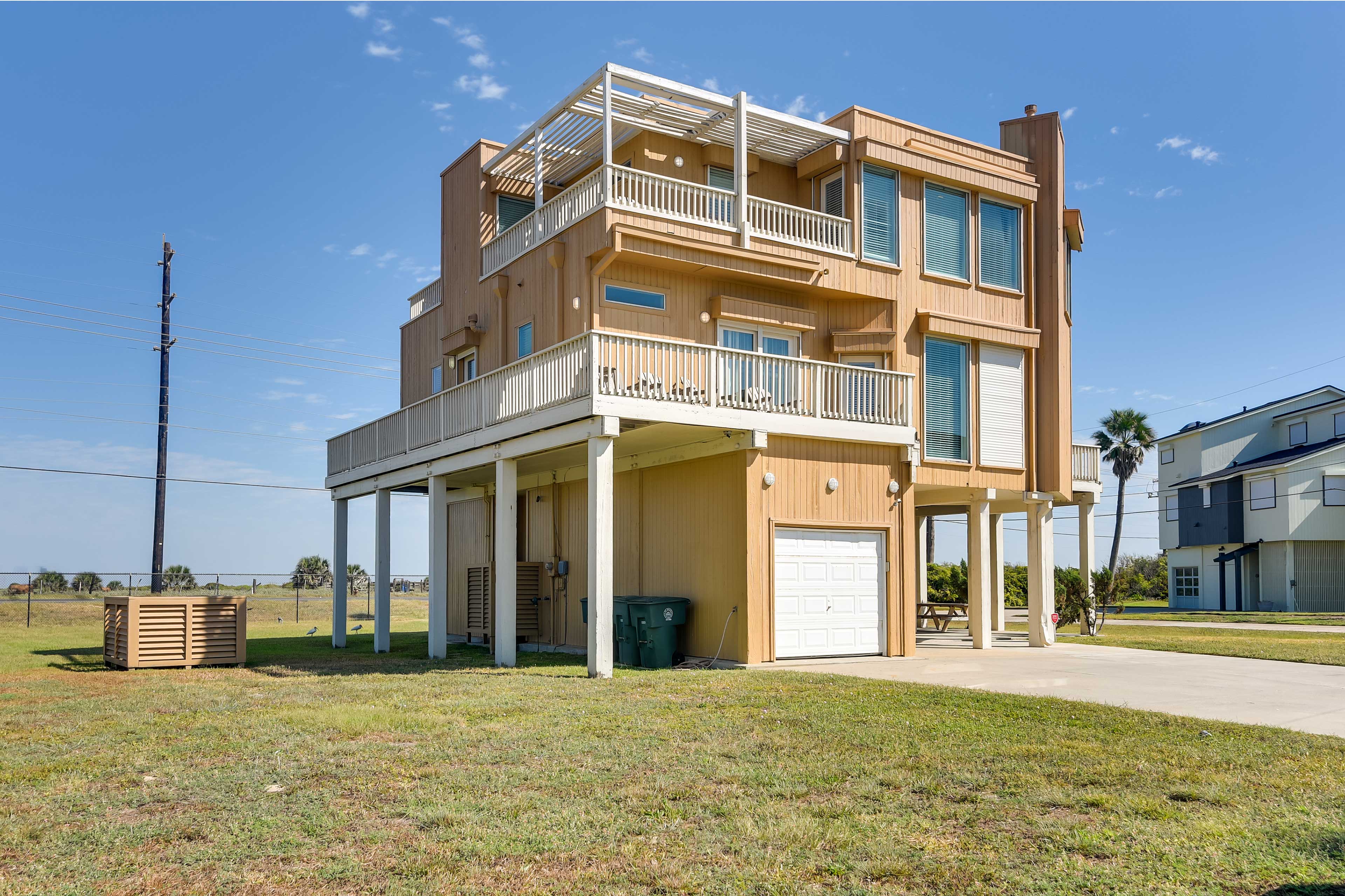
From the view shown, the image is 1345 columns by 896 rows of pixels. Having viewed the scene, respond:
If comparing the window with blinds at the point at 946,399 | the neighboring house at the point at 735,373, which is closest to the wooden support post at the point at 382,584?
the neighboring house at the point at 735,373

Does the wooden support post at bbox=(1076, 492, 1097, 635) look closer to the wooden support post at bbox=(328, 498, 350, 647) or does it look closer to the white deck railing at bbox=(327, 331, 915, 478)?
the white deck railing at bbox=(327, 331, 915, 478)

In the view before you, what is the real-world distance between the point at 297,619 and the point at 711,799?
3193 cm

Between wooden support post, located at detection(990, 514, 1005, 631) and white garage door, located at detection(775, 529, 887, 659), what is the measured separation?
20.5ft

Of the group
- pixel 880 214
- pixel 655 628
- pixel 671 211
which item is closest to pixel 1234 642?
pixel 880 214

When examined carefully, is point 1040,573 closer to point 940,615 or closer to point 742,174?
point 940,615

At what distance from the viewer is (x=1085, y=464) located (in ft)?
78.5

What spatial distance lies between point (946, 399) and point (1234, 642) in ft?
26.8

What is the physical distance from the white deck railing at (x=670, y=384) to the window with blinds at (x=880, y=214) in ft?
9.67

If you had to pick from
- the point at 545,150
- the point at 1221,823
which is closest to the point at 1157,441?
the point at 545,150

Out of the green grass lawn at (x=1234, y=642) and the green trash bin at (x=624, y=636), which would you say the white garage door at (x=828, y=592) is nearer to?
the green trash bin at (x=624, y=636)

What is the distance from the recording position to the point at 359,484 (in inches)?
930

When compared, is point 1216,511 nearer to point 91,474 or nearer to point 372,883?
point 91,474

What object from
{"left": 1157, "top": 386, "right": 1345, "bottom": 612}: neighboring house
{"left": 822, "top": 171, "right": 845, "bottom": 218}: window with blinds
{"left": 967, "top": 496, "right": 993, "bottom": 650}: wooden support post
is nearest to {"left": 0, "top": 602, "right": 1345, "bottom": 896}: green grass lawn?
{"left": 967, "top": 496, "right": 993, "bottom": 650}: wooden support post

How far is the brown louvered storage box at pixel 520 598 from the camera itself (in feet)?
68.6
